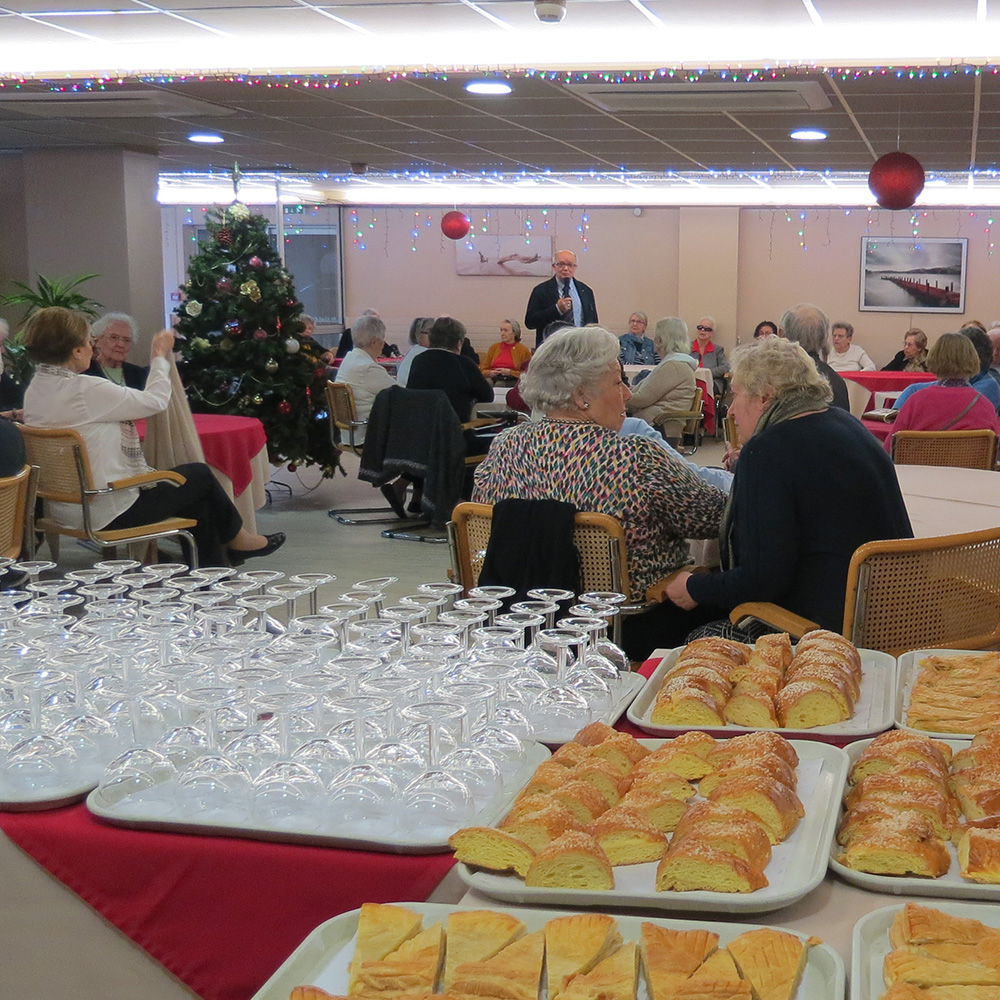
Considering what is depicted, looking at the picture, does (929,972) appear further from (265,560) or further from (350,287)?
(350,287)

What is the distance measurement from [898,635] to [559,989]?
200cm

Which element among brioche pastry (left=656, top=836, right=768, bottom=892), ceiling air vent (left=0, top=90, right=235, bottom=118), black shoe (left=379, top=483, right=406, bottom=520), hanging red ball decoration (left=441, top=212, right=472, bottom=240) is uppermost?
ceiling air vent (left=0, top=90, right=235, bottom=118)

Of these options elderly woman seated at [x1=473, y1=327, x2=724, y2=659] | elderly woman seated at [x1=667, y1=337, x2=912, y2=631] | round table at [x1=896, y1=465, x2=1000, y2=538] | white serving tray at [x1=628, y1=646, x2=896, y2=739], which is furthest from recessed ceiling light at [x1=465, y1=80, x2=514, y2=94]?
white serving tray at [x1=628, y1=646, x2=896, y2=739]

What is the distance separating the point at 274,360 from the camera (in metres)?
8.81

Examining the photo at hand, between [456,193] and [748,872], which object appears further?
Result: [456,193]

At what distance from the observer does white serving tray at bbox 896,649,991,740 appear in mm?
1781

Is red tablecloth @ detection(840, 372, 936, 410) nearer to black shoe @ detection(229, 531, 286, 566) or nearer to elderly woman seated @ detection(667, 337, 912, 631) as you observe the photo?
black shoe @ detection(229, 531, 286, 566)

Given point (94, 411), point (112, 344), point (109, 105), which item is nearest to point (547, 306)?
point (109, 105)

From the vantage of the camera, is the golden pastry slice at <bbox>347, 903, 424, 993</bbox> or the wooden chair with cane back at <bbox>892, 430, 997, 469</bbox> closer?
the golden pastry slice at <bbox>347, 903, 424, 993</bbox>

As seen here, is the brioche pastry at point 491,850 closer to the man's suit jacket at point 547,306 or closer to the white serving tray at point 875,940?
the white serving tray at point 875,940

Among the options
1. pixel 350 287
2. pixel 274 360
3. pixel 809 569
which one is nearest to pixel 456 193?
pixel 350 287

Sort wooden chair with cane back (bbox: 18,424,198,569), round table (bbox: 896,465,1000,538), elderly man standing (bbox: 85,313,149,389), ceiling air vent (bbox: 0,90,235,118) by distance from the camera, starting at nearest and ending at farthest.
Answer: round table (bbox: 896,465,1000,538), wooden chair with cane back (bbox: 18,424,198,569), elderly man standing (bbox: 85,313,149,389), ceiling air vent (bbox: 0,90,235,118)

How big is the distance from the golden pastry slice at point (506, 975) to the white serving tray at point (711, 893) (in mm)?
116

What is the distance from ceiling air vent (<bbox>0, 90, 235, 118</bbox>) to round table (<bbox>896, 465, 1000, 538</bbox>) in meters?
5.42
